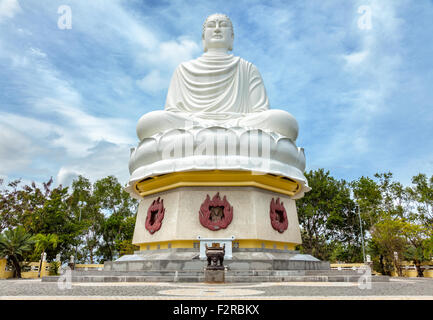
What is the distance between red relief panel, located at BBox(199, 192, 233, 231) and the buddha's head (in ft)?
27.0

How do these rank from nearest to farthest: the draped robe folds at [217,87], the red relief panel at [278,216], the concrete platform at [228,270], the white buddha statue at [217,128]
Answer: the concrete platform at [228,270], the white buddha statue at [217,128], the red relief panel at [278,216], the draped robe folds at [217,87]

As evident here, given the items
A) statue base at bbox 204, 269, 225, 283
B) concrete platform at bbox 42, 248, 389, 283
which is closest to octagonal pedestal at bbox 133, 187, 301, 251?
concrete platform at bbox 42, 248, 389, 283

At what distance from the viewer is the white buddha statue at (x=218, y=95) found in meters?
12.8

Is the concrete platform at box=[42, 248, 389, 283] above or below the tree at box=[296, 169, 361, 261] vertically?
below

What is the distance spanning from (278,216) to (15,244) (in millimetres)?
11761

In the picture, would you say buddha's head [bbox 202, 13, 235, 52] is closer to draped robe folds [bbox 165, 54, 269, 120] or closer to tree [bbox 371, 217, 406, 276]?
draped robe folds [bbox 165, 54, 269, 120]

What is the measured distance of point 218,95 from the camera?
15016 mm

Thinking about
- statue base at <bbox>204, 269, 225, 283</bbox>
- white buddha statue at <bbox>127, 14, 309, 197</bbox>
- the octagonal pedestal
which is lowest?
statue base at <bbox>204, 269, 225, 283</bbox>

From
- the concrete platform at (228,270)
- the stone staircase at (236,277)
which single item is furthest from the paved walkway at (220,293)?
the concrete platform at (228,270)

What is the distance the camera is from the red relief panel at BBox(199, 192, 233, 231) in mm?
11086

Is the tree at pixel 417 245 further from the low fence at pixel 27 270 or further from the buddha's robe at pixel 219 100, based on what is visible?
the low fence at pixel 27 270

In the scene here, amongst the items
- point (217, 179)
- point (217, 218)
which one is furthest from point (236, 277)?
point (217, 179)

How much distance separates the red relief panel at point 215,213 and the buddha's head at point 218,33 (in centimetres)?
823
